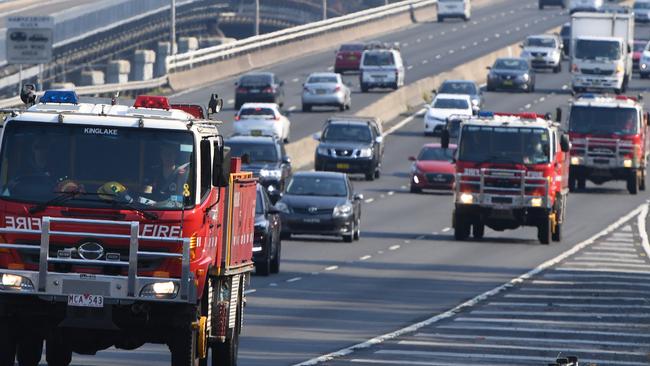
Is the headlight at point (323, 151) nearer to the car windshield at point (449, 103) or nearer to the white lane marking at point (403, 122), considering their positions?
the car windshield at point (449, 103)

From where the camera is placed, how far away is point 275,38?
10100 centimetres

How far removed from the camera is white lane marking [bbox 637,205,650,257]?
44.4 meters

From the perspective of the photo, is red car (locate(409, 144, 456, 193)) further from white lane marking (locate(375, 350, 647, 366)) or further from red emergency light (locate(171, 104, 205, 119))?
A: red emergency light (locate(171, 104, 205, 119))

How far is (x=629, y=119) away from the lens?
5700 centimetres

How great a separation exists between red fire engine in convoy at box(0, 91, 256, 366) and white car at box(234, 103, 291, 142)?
46291 millimetres

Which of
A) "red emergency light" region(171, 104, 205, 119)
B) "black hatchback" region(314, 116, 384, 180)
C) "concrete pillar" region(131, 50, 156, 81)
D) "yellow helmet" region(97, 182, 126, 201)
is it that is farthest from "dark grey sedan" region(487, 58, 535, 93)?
"yellow helmet" region(97, 182, 126, 201)

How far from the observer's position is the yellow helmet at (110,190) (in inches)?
666

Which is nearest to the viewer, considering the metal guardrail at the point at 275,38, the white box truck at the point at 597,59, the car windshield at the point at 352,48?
the white box truck at the point at 597,59

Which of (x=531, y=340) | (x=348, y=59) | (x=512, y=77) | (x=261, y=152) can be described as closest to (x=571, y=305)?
(x=531, y=340)

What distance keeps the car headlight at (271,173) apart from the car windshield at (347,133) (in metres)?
8.52

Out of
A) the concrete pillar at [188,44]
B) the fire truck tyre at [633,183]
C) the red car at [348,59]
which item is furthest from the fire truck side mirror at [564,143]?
the concrete pillar at [188,44]

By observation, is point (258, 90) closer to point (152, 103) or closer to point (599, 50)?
point (599, 50)

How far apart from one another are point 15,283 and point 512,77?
7175 cm

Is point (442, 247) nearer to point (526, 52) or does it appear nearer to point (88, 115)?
point (88, 115)
